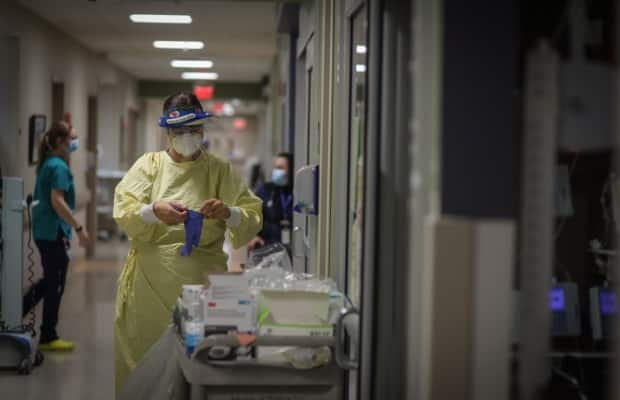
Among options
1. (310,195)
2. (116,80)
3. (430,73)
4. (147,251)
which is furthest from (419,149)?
(116,80)

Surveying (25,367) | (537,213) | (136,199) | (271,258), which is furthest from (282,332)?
(25,367)

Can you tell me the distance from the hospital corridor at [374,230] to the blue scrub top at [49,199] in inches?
0.5

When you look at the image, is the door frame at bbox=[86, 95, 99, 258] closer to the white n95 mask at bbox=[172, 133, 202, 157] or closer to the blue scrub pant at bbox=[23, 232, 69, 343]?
the blue scrub pant at bbox=[23, 232, 69, 343]

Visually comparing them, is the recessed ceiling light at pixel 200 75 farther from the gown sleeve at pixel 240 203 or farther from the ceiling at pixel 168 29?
the gown sleeve at pixel 240 203

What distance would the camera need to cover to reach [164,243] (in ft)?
12.2

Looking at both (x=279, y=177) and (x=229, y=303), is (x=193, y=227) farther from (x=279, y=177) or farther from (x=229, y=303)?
(x=279, y=177)

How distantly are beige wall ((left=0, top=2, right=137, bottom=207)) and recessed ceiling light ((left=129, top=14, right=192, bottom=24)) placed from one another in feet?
4.84

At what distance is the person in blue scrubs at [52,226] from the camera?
19.0 ft

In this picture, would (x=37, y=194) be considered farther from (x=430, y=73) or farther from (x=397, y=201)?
(x=430, y=73)

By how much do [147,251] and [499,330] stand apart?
6.71 ft

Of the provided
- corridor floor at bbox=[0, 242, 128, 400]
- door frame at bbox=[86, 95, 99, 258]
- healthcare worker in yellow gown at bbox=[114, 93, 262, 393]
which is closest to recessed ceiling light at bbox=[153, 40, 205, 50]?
door frame at bbox=[86, 95, 99, 258]

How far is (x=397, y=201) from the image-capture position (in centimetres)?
245

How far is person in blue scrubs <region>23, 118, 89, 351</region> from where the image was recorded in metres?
5.80

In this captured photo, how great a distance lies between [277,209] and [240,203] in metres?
2.66
